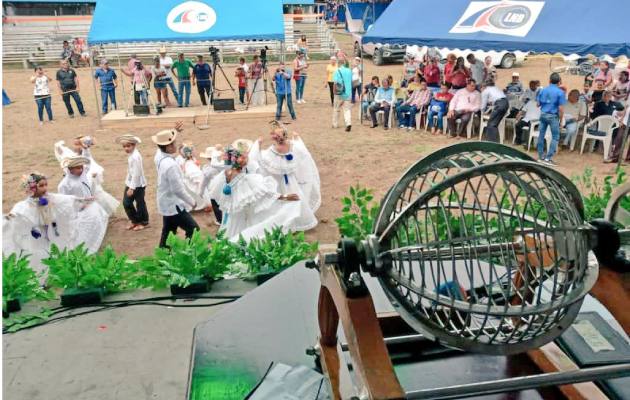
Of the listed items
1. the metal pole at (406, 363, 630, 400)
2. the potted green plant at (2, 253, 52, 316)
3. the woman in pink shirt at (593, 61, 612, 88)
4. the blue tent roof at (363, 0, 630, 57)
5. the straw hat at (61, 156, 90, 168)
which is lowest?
the potted green plant at (2, 253, 52, 316)

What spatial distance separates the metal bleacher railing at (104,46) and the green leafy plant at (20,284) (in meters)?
23.3

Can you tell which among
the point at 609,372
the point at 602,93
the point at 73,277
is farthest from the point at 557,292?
the point at 602,93

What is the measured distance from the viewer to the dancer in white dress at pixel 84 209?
7172mm

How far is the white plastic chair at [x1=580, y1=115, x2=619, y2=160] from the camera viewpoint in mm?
10984

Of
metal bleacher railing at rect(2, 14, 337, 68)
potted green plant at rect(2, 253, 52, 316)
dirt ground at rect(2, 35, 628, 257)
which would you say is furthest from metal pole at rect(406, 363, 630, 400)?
metal bleacher railing at rect(2, 14, 337, 68)

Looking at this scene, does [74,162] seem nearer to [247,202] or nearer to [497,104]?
[247,202]

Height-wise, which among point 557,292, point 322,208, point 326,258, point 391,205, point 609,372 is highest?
point 391,205

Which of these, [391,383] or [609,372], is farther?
[609,372]

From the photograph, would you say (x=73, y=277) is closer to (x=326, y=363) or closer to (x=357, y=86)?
(x=326, y=363)

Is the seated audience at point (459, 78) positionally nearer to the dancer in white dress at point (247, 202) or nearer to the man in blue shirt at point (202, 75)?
the man in blue shirt at point (202, 75)

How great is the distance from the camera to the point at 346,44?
33.2 metres

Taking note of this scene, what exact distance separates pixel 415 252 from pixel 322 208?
22.4 ft

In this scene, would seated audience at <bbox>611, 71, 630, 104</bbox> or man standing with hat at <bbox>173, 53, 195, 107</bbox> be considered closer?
seated audience at <bbox>611, 71, 630, 104</bbox>

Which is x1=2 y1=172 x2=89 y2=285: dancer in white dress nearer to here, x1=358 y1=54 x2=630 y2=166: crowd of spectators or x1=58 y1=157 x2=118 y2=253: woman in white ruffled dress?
x1=58 y1=157 x2=118 y2=253: woman in white ruffled dress
